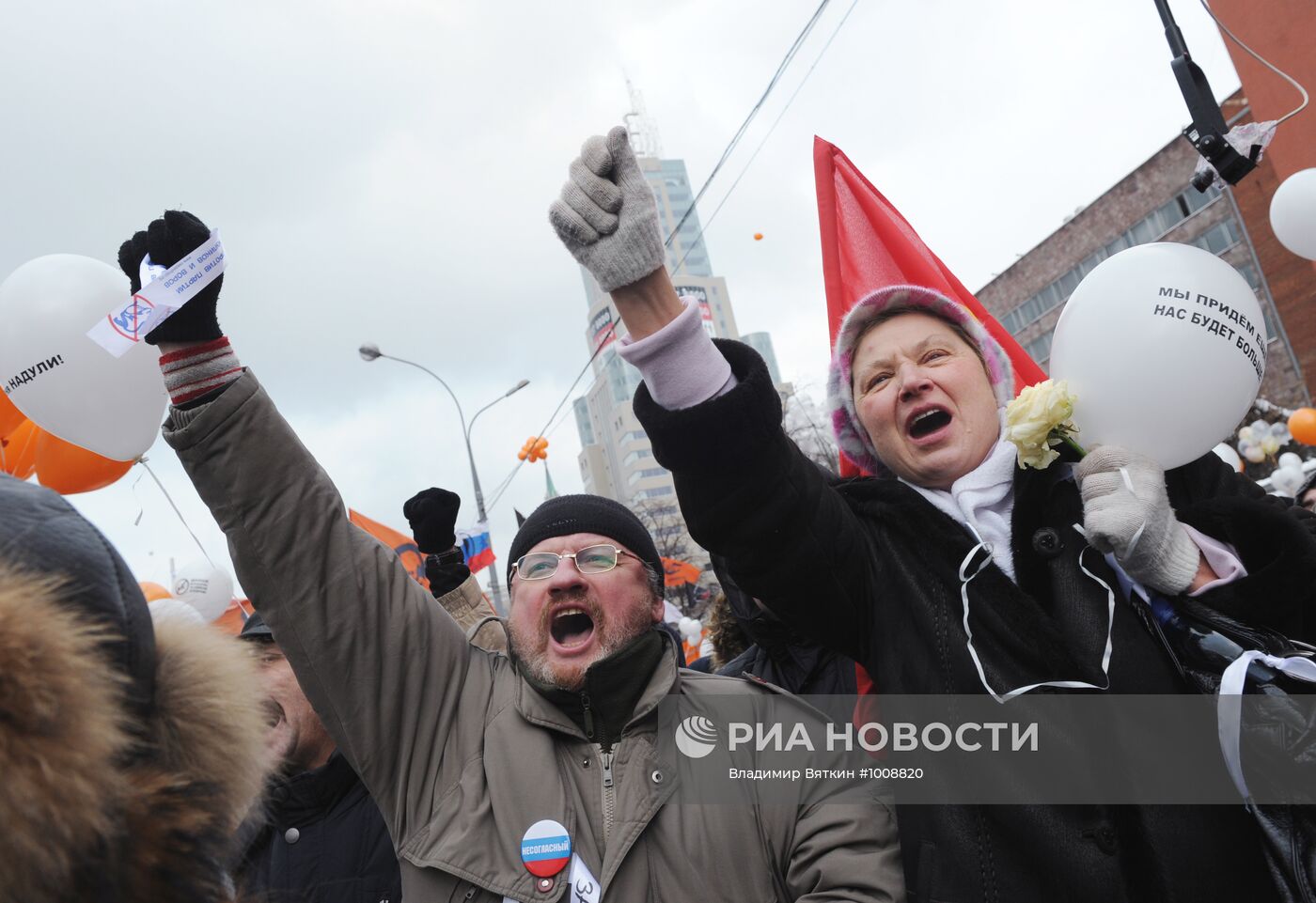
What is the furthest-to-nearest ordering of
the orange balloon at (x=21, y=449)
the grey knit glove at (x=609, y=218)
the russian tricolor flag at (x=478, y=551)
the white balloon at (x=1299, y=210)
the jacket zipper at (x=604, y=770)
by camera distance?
the russian tricolor flag at (x=478, y=551)
the white balloon at (x=1299, y=210)
the orange balloon at (x=21, y=449)
the jacket zipper at (x=604, y=770)
the grey knit glove at (x=609, y=218)

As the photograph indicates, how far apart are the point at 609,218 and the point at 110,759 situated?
1.12 m

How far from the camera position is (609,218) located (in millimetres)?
1524

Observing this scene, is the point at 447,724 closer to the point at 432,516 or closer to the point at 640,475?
the point at 432,516

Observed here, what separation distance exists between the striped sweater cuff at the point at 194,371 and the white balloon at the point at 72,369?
1864mm

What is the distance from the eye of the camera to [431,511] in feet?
10.4

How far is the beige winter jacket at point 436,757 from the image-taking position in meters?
1.72

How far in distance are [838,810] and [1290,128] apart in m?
12.2

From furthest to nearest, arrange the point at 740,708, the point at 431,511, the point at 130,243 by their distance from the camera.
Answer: the point at 431,511
the point at 740,708
the point at 130,243

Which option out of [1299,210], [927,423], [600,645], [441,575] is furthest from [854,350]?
[1299,210]

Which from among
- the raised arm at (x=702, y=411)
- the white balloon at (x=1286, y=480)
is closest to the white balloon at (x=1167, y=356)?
the raised arm at (x=702, y=411)

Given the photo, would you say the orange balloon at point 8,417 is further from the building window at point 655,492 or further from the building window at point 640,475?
the building window at point 655,492

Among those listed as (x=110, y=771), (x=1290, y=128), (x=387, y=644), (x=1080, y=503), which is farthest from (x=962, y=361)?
(x=1290, y=128)

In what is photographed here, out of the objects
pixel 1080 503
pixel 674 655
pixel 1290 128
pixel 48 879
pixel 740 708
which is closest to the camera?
pixel 48 879

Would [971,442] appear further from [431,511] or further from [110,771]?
[431,511]
